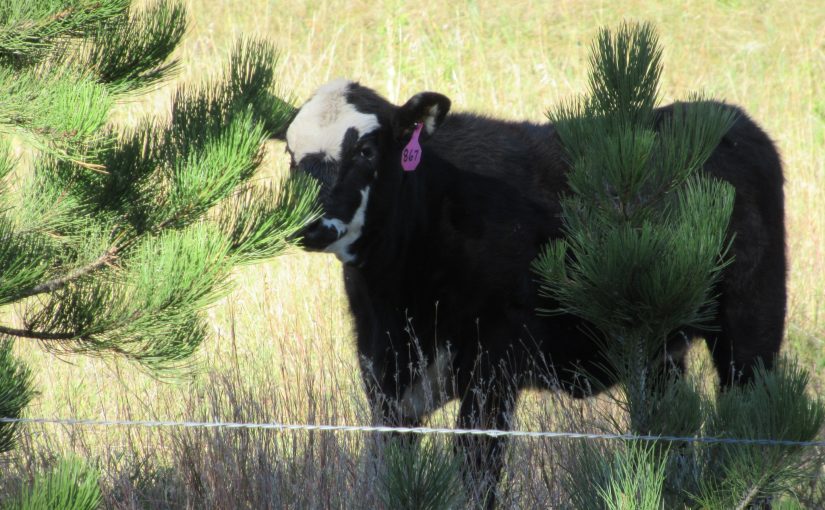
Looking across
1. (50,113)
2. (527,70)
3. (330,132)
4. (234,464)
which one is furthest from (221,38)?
(50,113)

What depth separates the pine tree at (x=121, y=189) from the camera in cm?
276

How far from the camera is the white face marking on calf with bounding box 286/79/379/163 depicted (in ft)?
15.4

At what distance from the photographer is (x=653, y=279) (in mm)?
2725

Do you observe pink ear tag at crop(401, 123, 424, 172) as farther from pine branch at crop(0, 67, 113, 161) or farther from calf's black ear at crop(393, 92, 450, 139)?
pine branch at crop(0, 67, 113, 161)

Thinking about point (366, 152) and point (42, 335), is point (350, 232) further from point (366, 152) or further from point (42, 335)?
point (42, 335)

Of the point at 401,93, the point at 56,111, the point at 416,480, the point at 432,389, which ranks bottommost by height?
the point at 432,389

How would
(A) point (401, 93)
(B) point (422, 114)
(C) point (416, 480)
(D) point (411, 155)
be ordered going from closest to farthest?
(C) point (416, 480)
(D) point (411, 155)
(B) point (422, 114)
(A) point (401, 93)

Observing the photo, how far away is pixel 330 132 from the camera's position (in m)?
4.72

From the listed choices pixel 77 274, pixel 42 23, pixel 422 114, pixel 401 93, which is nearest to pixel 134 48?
pixel 42 23

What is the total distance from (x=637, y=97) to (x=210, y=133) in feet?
4.32

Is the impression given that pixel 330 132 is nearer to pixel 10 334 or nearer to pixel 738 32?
pixel 10 334

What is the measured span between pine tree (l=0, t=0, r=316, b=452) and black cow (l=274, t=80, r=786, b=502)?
1400mm

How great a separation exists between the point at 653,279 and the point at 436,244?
7.79 feet

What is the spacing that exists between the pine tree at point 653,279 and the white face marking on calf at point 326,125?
1891mm
